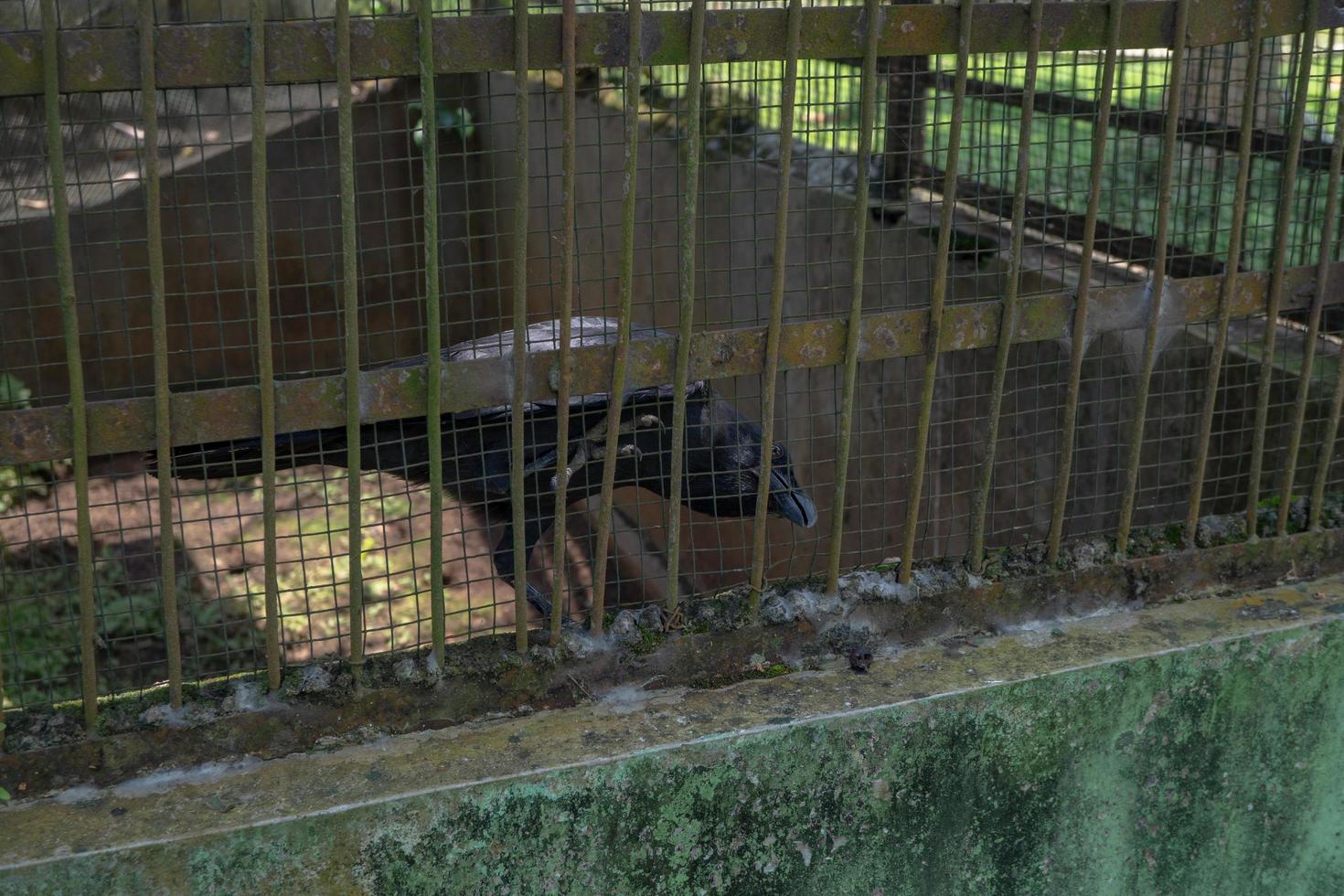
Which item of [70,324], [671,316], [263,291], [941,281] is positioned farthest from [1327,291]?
[671,316]

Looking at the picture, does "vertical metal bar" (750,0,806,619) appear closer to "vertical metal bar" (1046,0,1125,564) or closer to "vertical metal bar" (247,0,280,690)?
"vertical metal bar" (1046,0,1125,564)

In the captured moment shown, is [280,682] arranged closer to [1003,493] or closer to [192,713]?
[192,713]

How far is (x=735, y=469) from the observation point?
3.21 m

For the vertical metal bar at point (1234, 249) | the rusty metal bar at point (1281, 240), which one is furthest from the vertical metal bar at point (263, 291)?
the rusty metal bar at point (1281, 240)

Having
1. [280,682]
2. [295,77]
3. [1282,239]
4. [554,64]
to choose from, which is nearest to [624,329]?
[554,64]

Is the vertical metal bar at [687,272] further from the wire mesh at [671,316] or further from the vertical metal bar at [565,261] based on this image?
the vertical metal bar at [565,261]

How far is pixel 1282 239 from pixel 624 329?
5.44ft

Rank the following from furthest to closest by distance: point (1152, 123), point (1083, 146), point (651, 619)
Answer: point (1083, 146)
point (1152, 123)
point (651, 619)

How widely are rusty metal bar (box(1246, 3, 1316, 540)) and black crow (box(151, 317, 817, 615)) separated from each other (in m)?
1.14

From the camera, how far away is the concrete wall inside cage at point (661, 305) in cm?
313

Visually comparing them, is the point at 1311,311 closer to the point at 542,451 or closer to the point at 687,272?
the point at 687,272

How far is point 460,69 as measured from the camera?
90.4 inches

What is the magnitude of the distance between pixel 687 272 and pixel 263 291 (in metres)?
0.83

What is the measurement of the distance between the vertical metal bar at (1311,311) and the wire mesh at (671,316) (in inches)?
1.0
